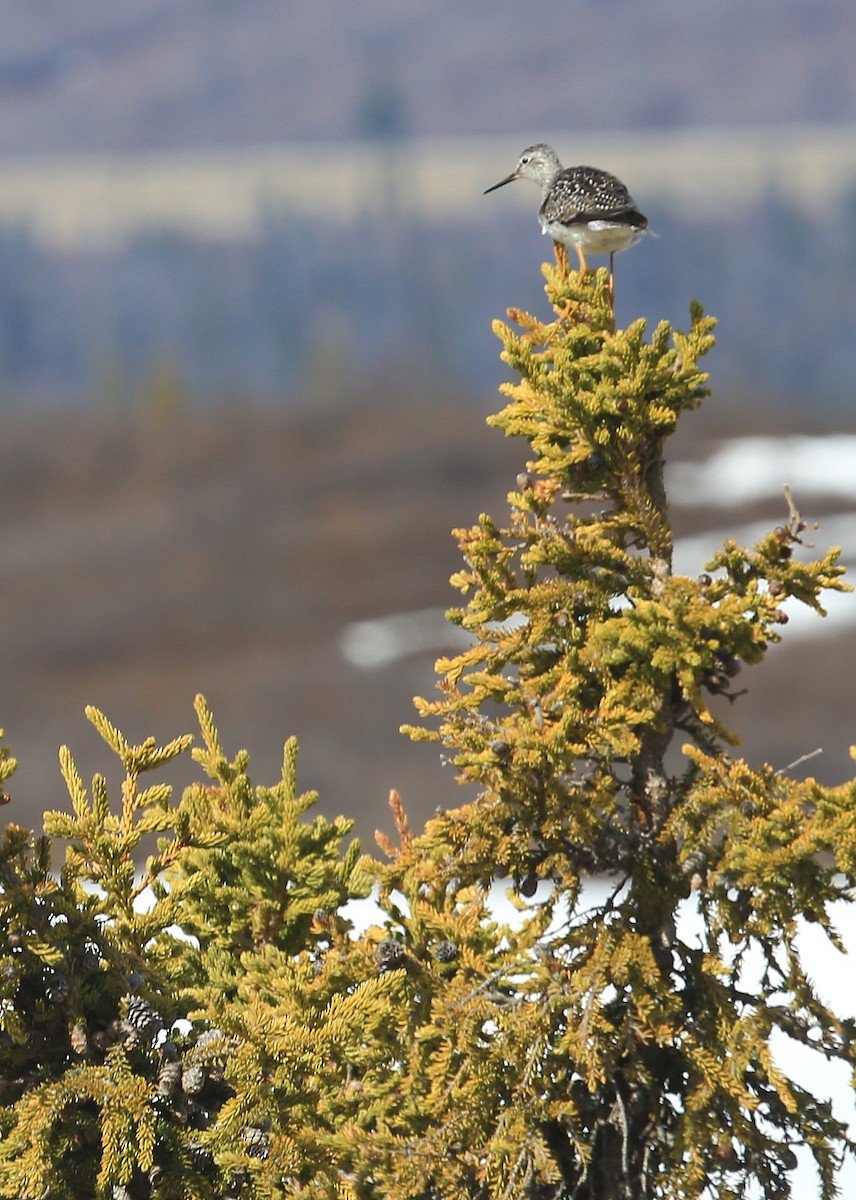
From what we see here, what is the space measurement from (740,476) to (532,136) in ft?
306

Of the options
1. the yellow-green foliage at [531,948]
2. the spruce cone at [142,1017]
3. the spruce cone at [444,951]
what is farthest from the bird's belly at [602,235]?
the spruce cone at [142,1017]

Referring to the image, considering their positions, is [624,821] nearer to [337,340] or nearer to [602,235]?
[602,235]

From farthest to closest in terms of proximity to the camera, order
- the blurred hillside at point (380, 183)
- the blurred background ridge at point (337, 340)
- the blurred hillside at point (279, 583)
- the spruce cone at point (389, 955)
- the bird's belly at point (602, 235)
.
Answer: the blurred hillside at point (380, 183) < the blurred background ridge at point (337, 340) < the blurred hillside at point (279, 583) < the bird's belly at point (602, 235) < the spruce cone at point (389, 955)

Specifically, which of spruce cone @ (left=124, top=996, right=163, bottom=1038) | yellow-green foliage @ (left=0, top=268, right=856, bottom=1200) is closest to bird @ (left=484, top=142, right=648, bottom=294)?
yellow-green foliage @ (left=0, top=268, right=856, bottom=1200)

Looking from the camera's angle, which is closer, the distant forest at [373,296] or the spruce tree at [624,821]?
the spruce tree at [624,821]

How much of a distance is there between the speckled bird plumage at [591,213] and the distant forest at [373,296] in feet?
78.0

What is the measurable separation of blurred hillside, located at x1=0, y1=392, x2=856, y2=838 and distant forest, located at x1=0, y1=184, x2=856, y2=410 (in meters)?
6.19

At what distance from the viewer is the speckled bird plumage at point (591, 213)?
485 cm

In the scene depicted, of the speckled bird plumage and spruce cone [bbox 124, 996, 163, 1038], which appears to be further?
the speckled bird plumage

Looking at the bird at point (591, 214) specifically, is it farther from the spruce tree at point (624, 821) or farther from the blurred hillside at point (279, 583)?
the blurred hillside at point (279, 583)

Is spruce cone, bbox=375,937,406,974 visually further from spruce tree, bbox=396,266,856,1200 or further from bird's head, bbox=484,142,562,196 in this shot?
bird's head, bbox=484,142,562,196

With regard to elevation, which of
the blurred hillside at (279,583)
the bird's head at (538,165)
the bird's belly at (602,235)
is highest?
the blurred hillside at (279,583)

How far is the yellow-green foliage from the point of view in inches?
135

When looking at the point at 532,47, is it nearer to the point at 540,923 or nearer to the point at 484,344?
the point at 484,344
